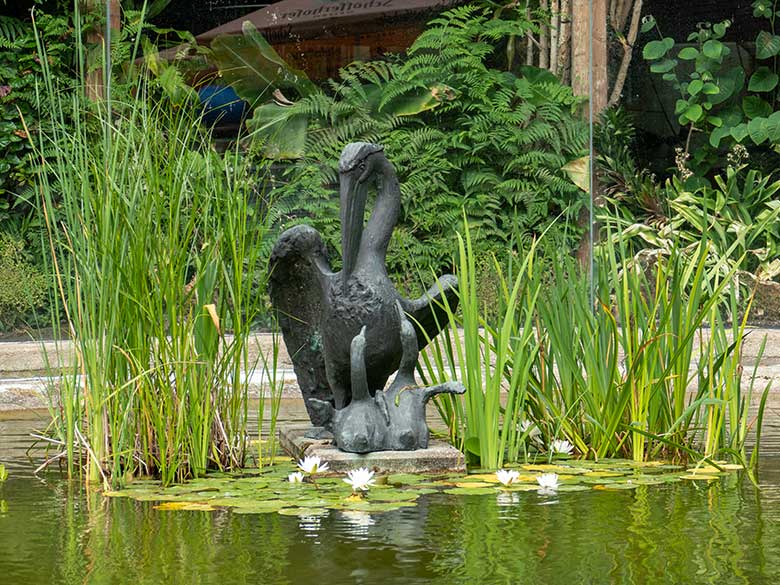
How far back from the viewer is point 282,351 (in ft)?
25.3

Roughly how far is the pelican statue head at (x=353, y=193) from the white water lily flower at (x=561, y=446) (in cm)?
88

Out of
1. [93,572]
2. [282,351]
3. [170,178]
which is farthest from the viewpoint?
[282,351]

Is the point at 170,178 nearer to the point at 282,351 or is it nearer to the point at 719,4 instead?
the point at 282,351

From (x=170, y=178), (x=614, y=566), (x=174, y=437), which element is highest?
(x=170, y=178)

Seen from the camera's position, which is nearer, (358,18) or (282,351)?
(282,351)

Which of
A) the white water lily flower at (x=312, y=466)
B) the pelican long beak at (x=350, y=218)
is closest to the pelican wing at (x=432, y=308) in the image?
the pelican long beak at (x=350, y=218)

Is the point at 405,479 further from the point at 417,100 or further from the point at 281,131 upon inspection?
the point at 417,100

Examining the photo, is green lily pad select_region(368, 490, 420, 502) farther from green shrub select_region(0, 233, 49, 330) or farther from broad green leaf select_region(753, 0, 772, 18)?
broad green leaf select_region(753, 0, 772, 18)

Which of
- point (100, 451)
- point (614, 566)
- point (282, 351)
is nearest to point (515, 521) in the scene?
point (614, 566)

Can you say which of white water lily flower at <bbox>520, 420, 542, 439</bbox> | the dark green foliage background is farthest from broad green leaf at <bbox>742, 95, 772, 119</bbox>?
white water lily flower at <bbox>520, 420, 542, 439</bbox>

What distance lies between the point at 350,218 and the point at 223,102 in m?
4.56

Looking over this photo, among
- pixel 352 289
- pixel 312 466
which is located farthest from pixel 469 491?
pixel 352 289

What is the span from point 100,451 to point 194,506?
24.2 inches

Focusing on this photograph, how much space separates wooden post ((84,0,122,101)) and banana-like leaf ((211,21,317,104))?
25.8 inches
